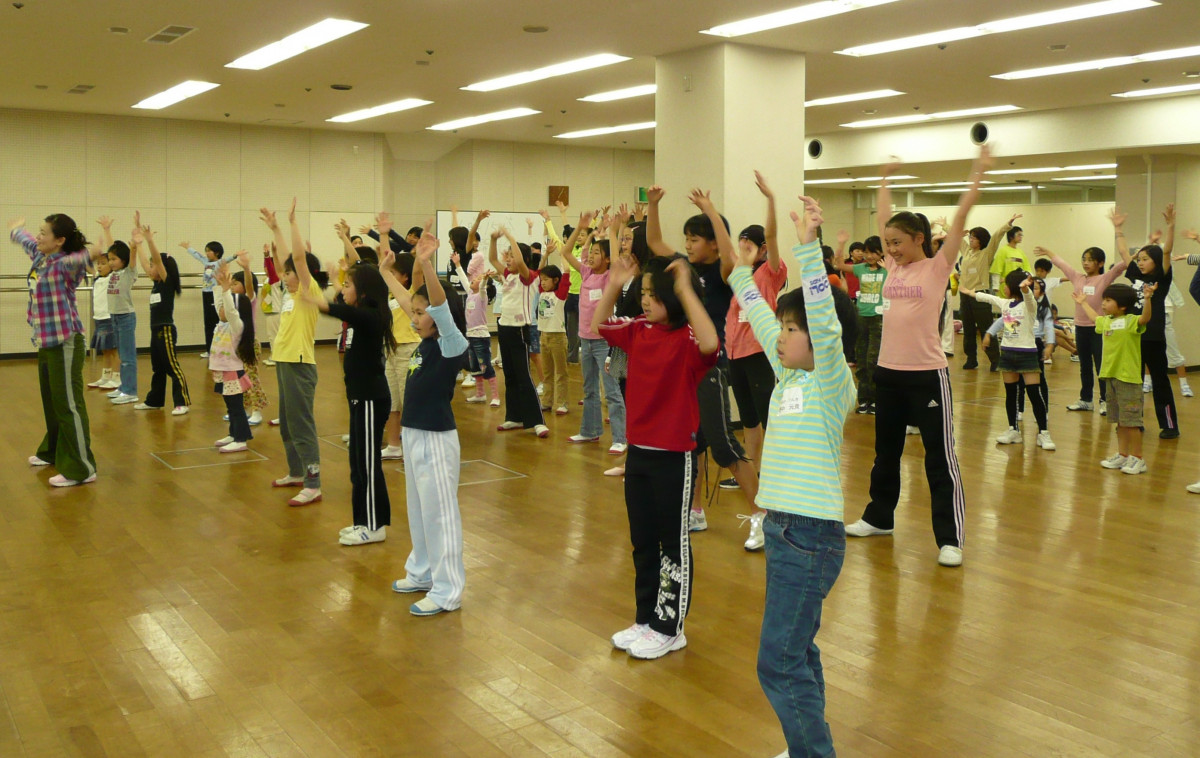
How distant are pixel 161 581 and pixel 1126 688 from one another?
4166mm

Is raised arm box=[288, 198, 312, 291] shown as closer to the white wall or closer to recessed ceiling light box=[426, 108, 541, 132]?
recessed ceiling light box=[426, 108, 541, 132]

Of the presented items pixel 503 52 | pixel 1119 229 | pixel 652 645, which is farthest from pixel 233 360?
pixel 1119 229

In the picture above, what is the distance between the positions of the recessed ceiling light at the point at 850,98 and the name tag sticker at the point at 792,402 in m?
10.2

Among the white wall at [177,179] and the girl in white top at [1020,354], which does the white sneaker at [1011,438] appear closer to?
the girl in white top at [1020,354]

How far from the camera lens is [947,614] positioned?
4363 millimetres

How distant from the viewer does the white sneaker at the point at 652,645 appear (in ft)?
12.6

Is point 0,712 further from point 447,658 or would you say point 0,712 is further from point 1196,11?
point 1196,11

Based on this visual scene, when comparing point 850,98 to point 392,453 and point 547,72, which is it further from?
point 392,453

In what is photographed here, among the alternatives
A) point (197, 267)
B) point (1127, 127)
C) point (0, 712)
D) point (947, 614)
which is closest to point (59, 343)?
point (0, 712)

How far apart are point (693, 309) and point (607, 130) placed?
13430mm

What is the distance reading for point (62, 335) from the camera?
21.8ft

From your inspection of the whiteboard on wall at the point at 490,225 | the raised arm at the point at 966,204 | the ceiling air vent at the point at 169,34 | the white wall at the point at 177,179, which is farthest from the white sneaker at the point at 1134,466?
the white wall at the point at 177,179

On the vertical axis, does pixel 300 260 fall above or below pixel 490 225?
below

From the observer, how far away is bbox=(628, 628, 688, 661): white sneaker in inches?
151
